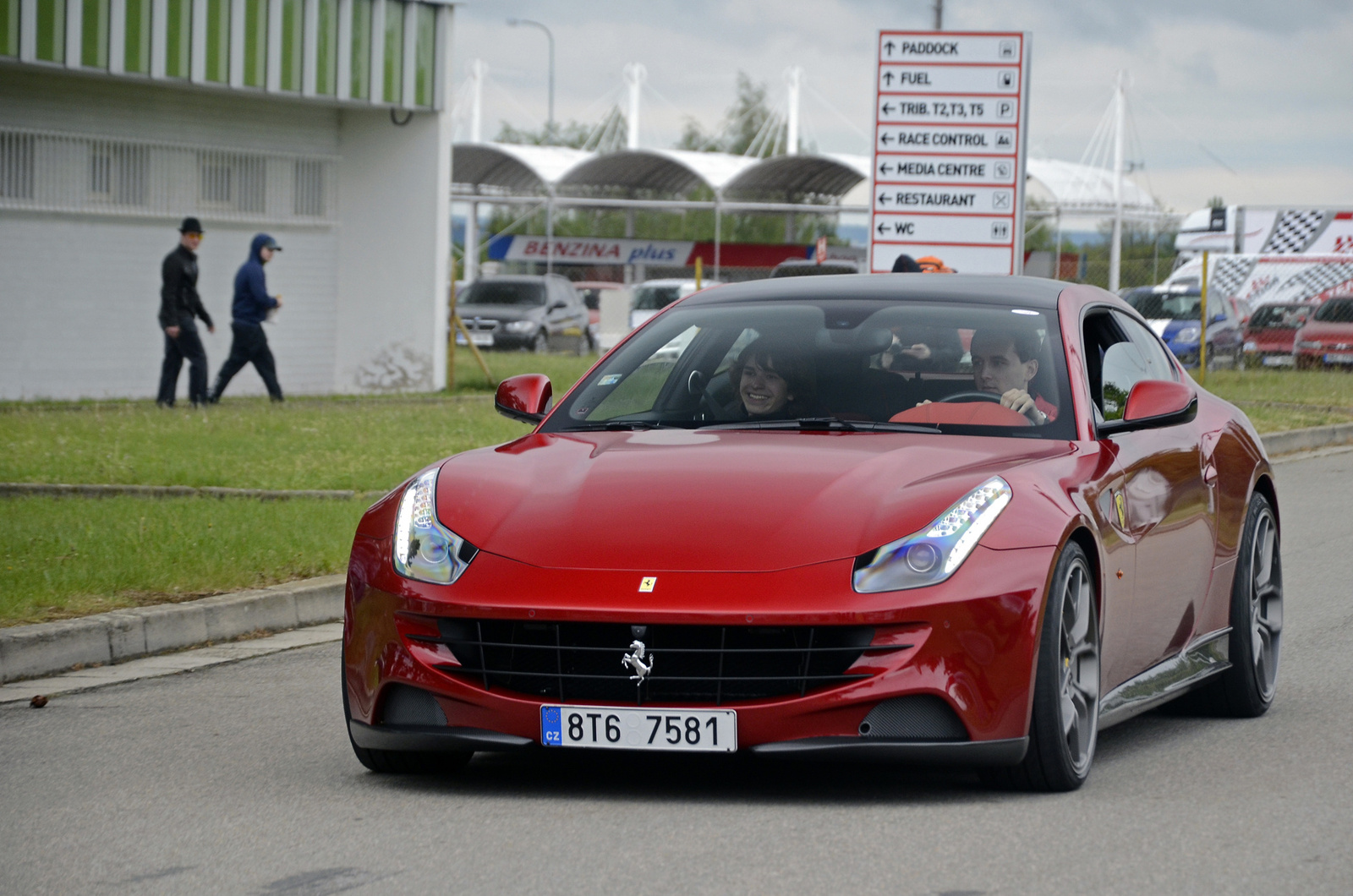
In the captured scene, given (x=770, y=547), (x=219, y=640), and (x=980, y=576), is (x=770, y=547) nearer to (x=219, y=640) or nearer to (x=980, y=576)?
(x=980, y=576)

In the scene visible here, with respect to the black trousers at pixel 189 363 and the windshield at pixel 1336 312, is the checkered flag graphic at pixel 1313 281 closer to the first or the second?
the windshield at pixel 1336 312

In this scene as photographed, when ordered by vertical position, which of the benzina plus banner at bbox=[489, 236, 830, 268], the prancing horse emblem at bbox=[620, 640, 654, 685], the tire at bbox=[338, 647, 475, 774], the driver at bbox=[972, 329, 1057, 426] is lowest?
the tire at bbox=[338, 647, 475, 774]

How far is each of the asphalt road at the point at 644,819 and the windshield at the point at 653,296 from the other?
3559 cm

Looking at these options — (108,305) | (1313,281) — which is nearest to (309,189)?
(108,305)

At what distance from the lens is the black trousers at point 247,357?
19978 millimetres

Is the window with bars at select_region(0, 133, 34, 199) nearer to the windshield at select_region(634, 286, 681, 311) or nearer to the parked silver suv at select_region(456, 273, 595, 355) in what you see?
the parked silver suv at select_region(456, 273, 595, 355)

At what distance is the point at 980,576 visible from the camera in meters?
4.97

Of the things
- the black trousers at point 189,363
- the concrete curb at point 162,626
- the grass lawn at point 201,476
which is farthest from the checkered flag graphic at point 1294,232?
the concrete curb at point 162,626

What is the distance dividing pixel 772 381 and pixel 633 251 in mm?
65637

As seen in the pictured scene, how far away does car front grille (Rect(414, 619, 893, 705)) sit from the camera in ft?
16.1

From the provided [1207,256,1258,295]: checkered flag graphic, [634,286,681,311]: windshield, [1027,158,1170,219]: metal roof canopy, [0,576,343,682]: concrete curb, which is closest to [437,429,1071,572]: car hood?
[0,576,343,682]: concrete curb

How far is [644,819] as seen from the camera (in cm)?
497

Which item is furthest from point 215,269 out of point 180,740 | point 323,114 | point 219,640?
point 180,740

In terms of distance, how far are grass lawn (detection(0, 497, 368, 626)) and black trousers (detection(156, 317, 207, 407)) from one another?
25.3 feet
